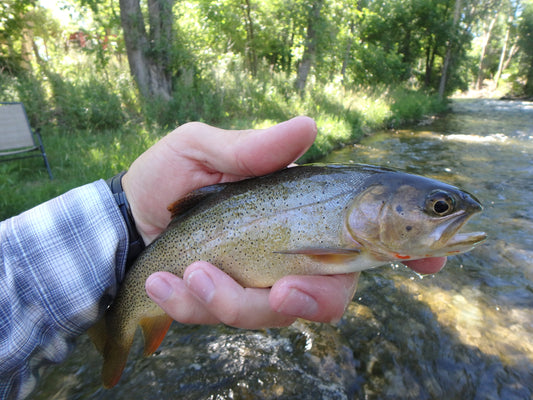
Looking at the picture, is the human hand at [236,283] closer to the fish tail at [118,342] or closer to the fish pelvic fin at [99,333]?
the fish tail at [118,342]

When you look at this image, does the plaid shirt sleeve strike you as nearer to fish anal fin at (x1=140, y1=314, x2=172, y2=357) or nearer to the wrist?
the wrist

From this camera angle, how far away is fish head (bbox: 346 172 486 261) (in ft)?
6.25

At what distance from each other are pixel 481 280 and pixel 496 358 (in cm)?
155

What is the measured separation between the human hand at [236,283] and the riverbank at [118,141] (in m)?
4.12

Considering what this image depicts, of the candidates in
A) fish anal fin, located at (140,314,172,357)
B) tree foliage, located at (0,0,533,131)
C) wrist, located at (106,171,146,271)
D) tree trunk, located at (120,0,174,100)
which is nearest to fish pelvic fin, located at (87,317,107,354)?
fish anal fin, located at (140,314,172,357)

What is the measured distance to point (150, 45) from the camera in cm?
1257

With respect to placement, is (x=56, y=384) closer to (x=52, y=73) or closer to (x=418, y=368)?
(x=418, y=368)

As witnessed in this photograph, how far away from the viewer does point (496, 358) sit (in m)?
3.65

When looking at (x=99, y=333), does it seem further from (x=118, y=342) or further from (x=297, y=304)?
(x=297, y=304)

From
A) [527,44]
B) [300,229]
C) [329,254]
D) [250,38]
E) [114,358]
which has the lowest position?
[114,358]

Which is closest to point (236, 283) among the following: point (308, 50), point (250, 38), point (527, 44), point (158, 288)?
point (158, 288)

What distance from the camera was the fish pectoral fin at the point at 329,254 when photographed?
198 cm

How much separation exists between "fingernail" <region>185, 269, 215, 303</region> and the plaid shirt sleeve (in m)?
0.80

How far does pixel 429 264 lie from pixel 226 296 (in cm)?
157
